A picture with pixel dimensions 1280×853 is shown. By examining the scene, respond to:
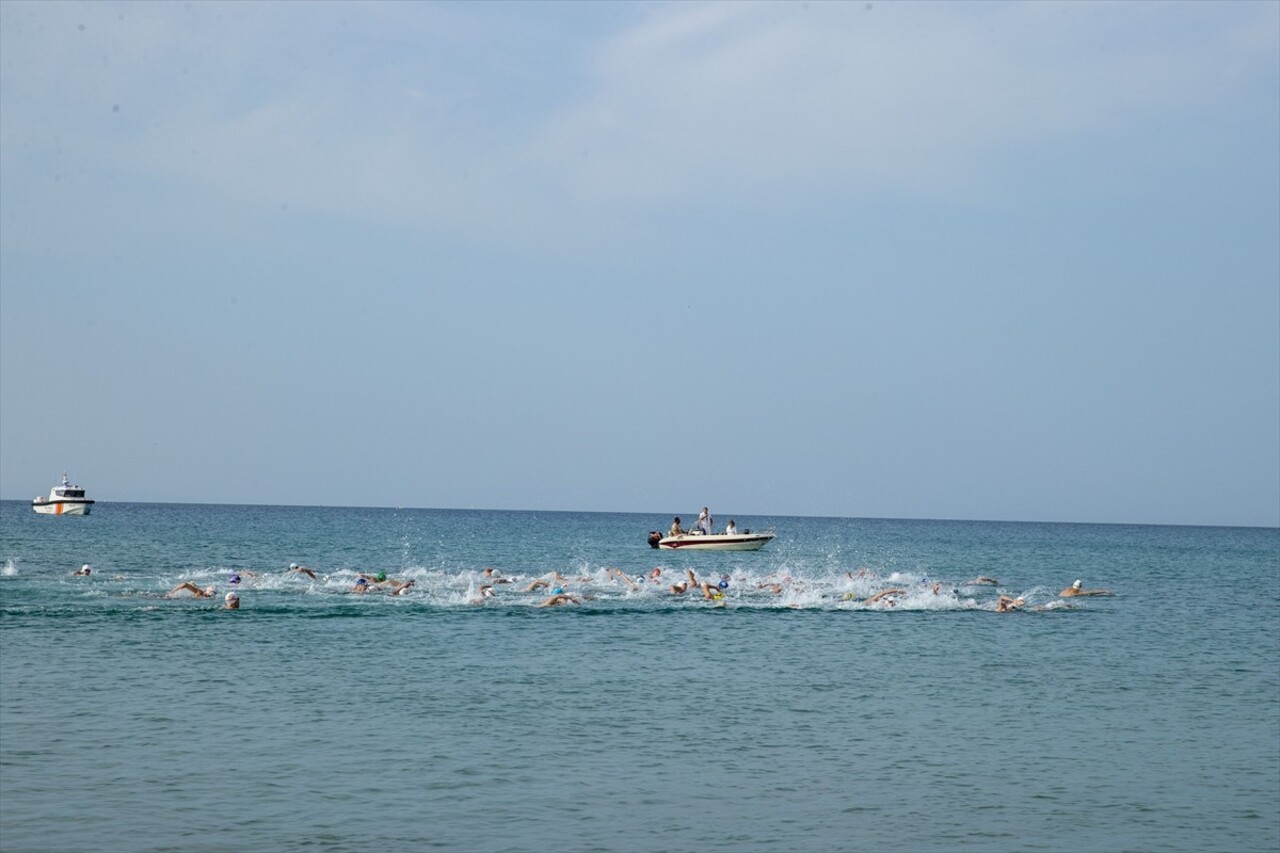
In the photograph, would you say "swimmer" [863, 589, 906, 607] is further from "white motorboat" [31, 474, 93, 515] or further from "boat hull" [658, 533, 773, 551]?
"white motorboat" [31, 474, 93, 515]

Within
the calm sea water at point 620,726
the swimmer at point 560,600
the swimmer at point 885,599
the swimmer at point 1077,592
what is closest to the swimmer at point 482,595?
the calm sea water at point 620,726

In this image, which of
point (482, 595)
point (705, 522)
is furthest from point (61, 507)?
point (482, 595)

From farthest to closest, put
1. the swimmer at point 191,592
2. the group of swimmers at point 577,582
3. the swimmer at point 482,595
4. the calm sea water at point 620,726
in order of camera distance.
→ 1. the group of swimmers at point 577,582
2. the swimmer at point 482,595
3. the swimmer at point 191,592
4. the calm sea water at point 620,726

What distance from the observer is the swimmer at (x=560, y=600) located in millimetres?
36969

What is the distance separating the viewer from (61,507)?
12719 centimetres

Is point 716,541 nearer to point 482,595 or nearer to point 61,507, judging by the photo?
point 482,595

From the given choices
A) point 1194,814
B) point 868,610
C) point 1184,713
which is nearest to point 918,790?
point 1194,814

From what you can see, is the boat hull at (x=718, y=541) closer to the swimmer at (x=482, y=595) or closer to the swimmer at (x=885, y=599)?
the swimmer at (x=885, y=599)

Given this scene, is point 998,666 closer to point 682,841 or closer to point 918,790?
point 918,790

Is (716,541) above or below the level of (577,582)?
above

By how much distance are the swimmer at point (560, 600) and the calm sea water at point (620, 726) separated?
0.42 meters

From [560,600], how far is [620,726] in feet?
64.3

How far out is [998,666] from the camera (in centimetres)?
2592

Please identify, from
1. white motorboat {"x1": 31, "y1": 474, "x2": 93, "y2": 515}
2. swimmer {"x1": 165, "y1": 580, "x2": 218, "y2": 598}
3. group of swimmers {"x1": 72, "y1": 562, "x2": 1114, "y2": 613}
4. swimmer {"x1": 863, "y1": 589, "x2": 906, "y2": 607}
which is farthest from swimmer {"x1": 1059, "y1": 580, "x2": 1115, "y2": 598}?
white motorboat {"x1": 31, "y1": 474, "x2": 93, "y2": 515}
